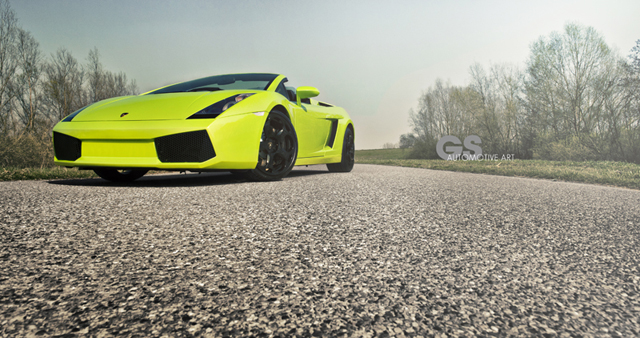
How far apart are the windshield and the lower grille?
4.21ft

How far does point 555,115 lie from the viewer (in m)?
21.9

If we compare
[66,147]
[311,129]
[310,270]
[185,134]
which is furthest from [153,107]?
[310,270]

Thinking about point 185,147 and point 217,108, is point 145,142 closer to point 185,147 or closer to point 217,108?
Result: point 185,147

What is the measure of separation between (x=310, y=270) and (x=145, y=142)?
8.72 feet

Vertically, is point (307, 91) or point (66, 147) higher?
point (307, 91)

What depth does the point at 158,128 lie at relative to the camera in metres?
3.45

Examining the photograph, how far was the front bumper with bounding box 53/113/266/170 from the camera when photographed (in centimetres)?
346

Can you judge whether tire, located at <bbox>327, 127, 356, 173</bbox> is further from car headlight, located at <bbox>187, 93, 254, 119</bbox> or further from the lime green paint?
car headlight, located at <bbox>187, 93, 254, 119</bbox>

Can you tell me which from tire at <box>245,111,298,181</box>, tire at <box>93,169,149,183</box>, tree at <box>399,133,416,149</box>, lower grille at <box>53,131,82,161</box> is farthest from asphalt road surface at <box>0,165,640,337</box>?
tree at <box>399,133,416,149</box>

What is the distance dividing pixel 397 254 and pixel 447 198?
198 cm

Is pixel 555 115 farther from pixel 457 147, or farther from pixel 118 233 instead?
pixel 118 233

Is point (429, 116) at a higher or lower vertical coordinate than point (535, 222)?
higher

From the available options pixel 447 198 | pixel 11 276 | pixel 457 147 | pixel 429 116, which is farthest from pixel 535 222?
pixel 429 116

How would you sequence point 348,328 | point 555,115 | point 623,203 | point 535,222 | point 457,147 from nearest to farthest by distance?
point 348,328 → point 535,222 → point 623,203 → point 555,115 → point 457,147
